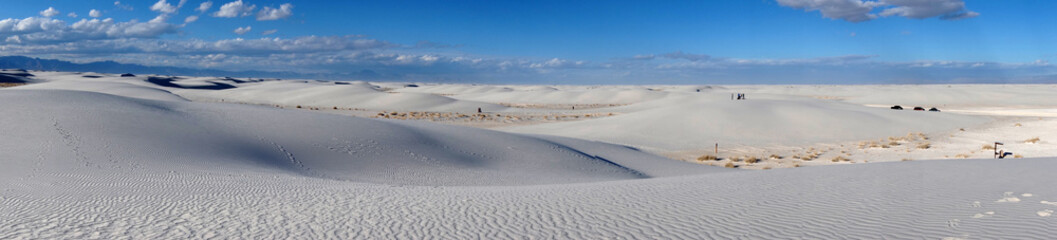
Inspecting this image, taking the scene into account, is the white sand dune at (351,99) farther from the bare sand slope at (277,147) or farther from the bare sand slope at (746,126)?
the bare sand slope at (277,147)

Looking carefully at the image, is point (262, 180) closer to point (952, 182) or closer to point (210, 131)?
point (210, 131)

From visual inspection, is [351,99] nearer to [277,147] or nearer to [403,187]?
[277,147]

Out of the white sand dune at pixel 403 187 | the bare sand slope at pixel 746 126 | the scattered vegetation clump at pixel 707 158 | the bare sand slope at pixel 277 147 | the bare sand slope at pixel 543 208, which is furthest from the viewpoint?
the bare sand slope at pixel 746 126

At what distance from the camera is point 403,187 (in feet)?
31.6

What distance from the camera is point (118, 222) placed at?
21.0ft

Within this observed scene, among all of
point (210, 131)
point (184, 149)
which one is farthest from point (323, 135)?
point (184, 149)

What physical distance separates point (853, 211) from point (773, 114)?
29.7 metres

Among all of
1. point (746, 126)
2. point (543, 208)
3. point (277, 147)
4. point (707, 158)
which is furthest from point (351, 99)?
point (543, 208)

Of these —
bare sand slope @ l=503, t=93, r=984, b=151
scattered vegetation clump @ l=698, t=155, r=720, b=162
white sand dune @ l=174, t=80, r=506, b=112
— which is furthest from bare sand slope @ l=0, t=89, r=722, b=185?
white sand dune @ l=174, t=80, r=506, b=112

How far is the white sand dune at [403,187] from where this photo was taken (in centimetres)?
624

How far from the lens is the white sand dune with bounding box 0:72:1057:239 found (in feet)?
20.5

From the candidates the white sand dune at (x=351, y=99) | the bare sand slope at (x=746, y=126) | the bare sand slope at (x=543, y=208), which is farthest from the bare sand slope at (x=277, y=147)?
the white sand dune at (x=351, y=99)

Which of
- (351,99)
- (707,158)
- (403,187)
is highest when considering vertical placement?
(351,99)

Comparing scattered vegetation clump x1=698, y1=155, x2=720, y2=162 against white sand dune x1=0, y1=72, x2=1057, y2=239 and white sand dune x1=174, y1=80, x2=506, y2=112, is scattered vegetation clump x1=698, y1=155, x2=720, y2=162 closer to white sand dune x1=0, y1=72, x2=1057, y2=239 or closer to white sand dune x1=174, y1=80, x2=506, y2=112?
white sand dune x1=0, y1=72, x2=1057, y2=239
